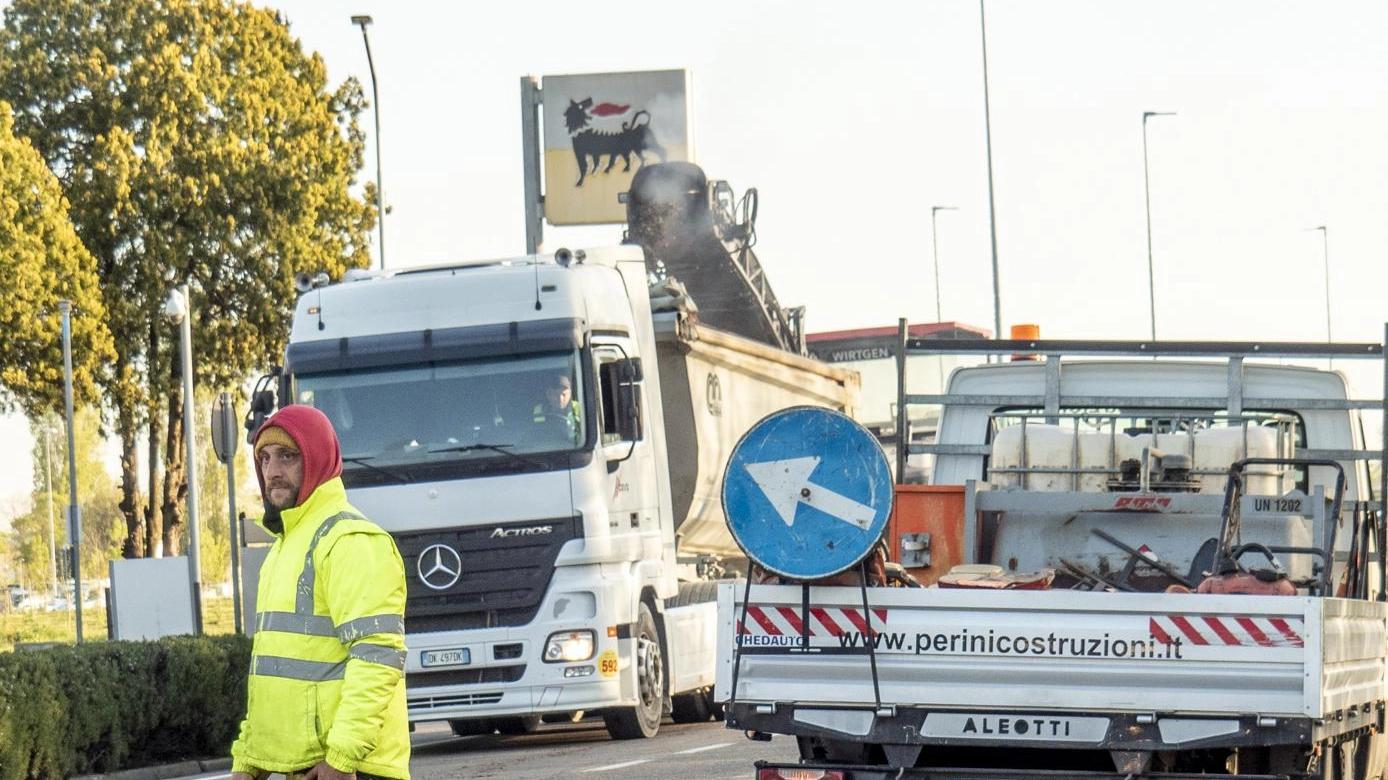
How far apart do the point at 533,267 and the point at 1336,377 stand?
20.3 feet

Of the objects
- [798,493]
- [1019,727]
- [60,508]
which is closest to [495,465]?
[798,493]

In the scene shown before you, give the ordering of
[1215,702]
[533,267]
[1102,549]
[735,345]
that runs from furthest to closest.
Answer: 1. [735,345]
2. [533,267]
3. [1102,549]
4. [1215,702]

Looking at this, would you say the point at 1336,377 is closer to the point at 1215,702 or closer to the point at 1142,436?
the point at 1142,436

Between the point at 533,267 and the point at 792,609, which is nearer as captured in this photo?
the point at 792,609

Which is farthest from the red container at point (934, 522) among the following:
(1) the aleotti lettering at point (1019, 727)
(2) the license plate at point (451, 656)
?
(2) the license plate at point (451, 656)

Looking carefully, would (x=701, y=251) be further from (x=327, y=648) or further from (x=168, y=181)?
(x=168, y=181)

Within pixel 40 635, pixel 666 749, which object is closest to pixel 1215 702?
pixel 666 749

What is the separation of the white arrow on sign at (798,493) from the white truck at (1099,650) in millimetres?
288

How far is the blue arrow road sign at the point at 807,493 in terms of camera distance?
8328 mm

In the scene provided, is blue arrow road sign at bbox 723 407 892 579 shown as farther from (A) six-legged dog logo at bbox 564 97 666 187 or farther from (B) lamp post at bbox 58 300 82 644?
(A) six-legged dog logo at bbox 564 97 666 187

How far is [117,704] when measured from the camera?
1641 centimetres

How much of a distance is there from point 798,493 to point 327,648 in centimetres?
326

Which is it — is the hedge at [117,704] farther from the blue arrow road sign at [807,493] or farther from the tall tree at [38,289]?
the tall tree at [38,289]

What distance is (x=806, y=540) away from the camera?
27.6 feet
